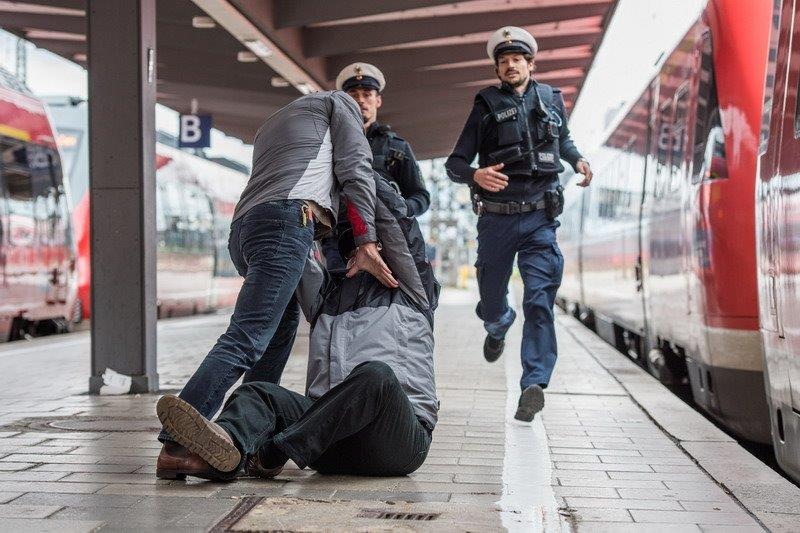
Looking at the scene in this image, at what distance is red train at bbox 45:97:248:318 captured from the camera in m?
23.4

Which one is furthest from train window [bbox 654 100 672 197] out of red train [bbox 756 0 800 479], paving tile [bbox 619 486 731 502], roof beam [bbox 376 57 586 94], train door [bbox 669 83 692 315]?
roof beam [bbox 376 57 586 94]

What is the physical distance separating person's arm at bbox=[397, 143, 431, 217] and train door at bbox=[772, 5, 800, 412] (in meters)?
2.24

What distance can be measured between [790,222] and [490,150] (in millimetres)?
2421

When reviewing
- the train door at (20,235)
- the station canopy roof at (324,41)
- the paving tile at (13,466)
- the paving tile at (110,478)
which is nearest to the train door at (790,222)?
the paving tile at (110,478)

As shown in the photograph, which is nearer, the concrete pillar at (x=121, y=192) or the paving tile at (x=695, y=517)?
the paving tile at (x=695, y=517)

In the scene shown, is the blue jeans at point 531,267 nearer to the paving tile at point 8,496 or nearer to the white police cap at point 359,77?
the white police cap at point 359,77

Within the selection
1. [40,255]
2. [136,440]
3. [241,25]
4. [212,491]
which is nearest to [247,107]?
[40,255]

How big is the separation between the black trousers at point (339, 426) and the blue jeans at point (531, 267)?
187cm

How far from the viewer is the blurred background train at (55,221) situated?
17.2m

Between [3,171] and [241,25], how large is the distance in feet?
20.4

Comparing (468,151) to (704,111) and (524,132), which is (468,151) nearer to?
(524,132)

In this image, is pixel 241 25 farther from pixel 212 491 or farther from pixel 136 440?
pixel 212 491

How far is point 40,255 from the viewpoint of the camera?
18.2 meters

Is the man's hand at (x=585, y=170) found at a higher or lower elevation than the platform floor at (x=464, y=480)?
higher
